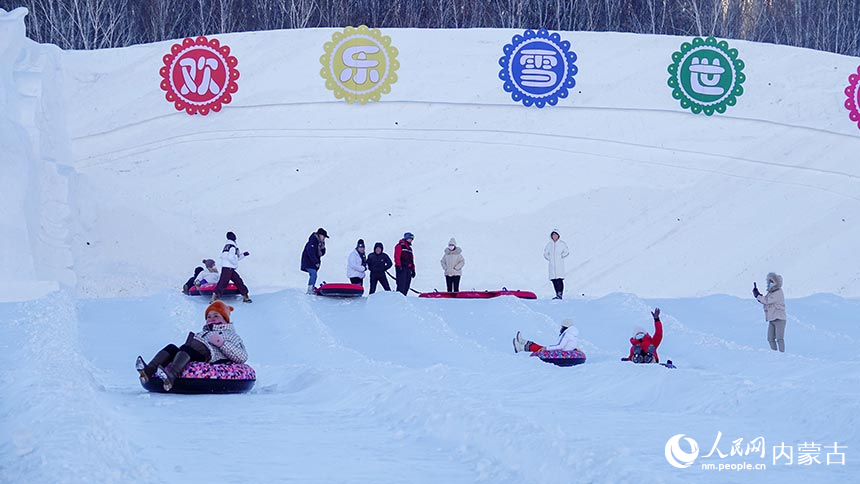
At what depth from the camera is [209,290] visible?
1560 centimetres

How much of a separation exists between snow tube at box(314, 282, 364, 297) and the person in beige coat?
533 cm

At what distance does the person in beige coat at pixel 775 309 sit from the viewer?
12.5 meters

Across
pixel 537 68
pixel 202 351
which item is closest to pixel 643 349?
pixel 202 351

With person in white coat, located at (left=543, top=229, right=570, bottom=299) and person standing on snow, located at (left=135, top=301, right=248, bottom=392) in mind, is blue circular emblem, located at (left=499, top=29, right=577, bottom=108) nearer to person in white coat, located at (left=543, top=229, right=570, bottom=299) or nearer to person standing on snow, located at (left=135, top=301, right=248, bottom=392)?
person in white coat, located at (left=543, top=229, right=570, bottom=299)

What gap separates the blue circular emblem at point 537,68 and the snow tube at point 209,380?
13.1 m

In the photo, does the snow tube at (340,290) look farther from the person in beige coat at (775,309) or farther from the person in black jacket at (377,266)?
the person in beige coat at (775,309)

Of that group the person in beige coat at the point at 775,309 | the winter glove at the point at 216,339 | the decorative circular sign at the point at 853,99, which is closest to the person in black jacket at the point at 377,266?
the person in beige coat at the point at 775,309

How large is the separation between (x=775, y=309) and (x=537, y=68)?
9.85 m

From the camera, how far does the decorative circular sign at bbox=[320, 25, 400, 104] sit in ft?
69.2

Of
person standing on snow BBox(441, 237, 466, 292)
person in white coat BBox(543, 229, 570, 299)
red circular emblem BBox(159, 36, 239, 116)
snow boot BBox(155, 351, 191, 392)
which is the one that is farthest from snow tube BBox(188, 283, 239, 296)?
snow boot BBox(155, 351, 191, 392)

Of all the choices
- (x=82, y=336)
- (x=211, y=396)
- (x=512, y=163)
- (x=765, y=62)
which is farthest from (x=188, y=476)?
(x=765, y=62)

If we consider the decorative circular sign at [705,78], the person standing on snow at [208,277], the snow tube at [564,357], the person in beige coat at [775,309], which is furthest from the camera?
the decorative circular sign at [705,78]

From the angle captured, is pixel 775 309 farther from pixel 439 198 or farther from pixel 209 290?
pixel 439 198

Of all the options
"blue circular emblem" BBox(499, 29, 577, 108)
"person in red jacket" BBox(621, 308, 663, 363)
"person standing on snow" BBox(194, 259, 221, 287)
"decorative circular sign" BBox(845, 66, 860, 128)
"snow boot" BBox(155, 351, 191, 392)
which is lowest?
"person in red jacket" BBox(621, 308, 663, 363)
